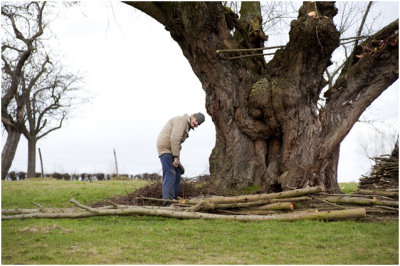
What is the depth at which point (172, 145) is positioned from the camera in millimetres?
9211

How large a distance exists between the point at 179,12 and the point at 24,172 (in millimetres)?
19781

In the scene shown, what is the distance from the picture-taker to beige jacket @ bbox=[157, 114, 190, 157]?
923 cm

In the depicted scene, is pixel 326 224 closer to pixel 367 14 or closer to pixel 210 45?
pixel 210 45

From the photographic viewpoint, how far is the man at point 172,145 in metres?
9.23

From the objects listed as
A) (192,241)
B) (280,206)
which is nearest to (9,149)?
(280,206)

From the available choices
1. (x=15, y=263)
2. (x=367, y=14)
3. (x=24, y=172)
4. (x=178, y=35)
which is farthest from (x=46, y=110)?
(x=15, y=263)

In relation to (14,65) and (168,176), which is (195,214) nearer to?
(168,176)

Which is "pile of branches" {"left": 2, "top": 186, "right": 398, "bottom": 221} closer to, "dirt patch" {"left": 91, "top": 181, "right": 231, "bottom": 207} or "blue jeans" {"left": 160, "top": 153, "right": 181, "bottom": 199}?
"blue jeans" {"left": 160, "top": 153, "right": 181, "bottom": 199}

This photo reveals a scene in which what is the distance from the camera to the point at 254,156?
10227 millimetres

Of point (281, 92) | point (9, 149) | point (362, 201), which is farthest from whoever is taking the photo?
point (9, 149)

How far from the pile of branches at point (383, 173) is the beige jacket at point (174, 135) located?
536 cm

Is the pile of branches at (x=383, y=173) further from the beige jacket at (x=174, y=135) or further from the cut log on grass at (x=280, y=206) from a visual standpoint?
the beige jacket at (x=174, y=135)

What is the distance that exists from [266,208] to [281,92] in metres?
2.89

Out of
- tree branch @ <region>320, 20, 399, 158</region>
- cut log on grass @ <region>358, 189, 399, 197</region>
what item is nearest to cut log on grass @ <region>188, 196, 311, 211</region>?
cut log on grass @ <region>358, 189, 399, 197</region>
